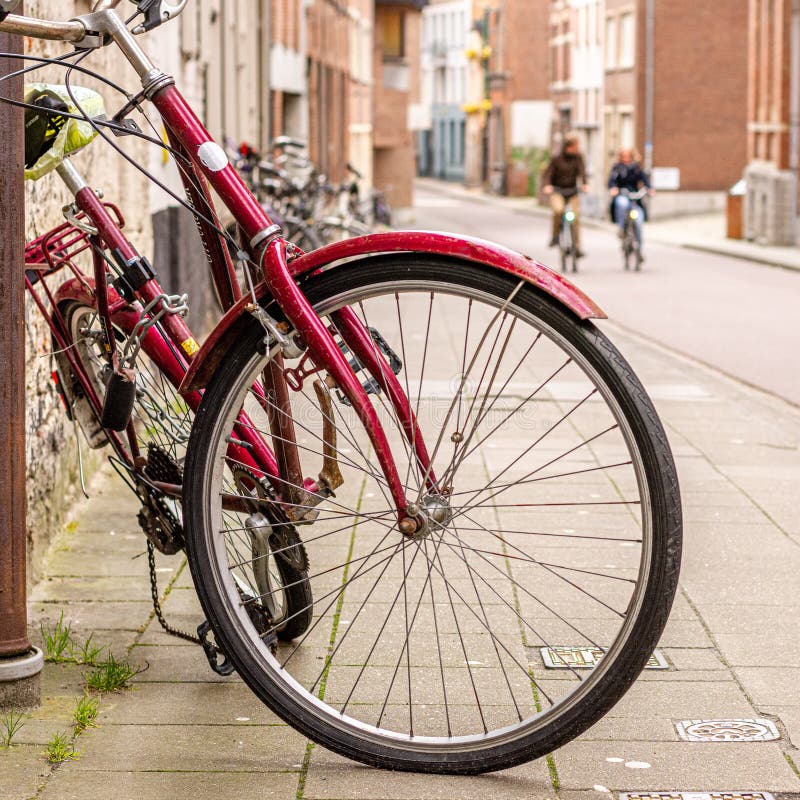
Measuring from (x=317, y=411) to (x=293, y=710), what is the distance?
2.12 ft

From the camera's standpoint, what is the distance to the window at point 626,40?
50281mm

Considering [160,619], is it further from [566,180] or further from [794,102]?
[794,102]

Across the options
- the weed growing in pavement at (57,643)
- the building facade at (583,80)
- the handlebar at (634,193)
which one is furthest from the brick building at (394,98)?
the weed growing in pavement at (57,643)

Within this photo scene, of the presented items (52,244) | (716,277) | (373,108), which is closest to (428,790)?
(52,244)

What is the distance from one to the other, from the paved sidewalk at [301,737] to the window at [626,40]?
45777mm

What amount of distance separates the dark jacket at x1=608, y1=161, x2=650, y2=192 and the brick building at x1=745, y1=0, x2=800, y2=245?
235 inches

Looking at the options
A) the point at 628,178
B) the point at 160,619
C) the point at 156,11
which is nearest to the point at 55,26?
the point at 156,11

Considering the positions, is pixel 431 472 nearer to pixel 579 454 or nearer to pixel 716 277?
pixel 579 454

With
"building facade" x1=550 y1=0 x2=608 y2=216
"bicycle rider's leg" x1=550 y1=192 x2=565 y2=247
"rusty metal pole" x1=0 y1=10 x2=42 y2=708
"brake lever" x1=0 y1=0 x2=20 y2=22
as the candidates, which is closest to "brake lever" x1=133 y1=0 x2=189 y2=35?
"brake lever" x1=0 y1=0 x2=20 y2=22

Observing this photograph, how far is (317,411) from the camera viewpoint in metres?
3.63

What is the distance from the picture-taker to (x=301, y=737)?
370cm

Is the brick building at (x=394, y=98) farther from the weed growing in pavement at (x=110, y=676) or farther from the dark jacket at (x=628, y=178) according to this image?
the weed growing in pavement at (x=110, y=676)

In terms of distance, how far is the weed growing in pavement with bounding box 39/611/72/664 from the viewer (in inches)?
168

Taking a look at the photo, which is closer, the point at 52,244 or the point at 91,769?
the point at 91,769
